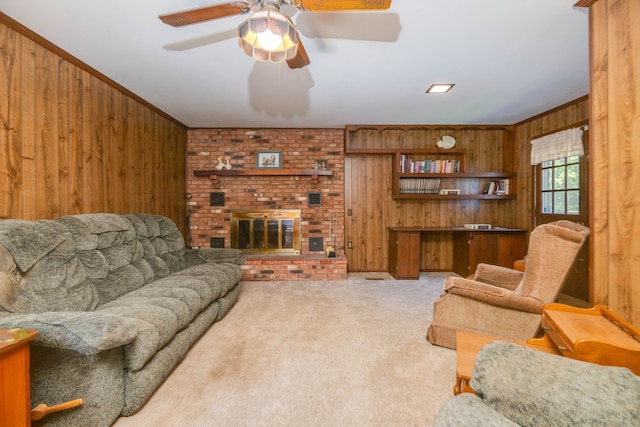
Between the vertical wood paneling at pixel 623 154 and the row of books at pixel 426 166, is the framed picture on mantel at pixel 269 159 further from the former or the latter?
the vertical wood paneling at pixel 623 154

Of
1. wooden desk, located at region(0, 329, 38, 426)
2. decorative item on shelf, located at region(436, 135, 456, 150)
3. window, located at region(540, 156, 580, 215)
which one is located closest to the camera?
wooden desk, located at region(0, 329, 38, 426)

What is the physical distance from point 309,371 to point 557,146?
4081 millimetres

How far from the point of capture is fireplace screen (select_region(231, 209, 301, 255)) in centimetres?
456

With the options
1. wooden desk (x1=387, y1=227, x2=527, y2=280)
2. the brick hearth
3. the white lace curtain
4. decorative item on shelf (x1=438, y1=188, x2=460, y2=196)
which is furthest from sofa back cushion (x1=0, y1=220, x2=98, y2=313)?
the white lace curtain

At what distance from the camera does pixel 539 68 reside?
8.52 ft

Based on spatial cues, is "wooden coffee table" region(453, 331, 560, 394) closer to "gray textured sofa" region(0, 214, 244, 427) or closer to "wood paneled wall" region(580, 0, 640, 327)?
"wood paneled wall" region(580, 0, 640, 327)

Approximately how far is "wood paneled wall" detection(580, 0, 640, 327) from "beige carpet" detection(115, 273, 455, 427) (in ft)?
3.54

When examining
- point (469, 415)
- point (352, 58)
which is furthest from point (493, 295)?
point (352, 58)

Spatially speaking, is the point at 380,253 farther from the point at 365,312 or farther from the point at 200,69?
the point at 200,69

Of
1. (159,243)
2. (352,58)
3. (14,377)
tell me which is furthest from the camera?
(159,243)

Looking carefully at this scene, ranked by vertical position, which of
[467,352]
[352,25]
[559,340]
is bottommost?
[467,352]

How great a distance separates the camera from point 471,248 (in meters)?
4.12

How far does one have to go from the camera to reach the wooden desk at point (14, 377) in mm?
1012

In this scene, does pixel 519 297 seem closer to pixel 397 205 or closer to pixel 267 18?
pixel 267 18
